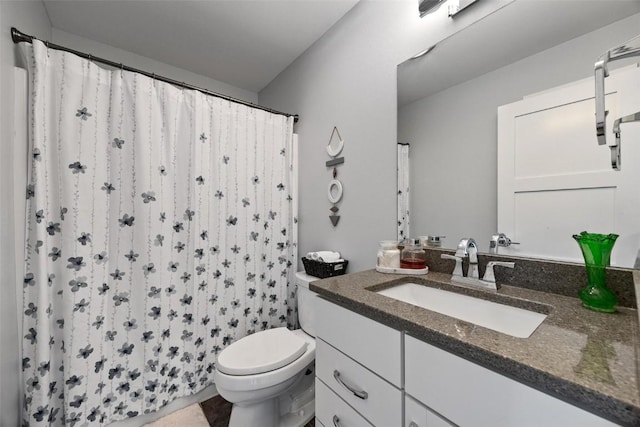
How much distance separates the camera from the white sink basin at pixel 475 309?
2.44 feet

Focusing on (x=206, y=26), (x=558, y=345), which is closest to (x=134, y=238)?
(x=206, y=26)

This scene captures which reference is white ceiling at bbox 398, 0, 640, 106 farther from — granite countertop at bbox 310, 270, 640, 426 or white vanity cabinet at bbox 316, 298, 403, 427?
white vanity cabinet at bbox 316, 298, 403, 427

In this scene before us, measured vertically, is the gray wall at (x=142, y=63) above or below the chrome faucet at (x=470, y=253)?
above

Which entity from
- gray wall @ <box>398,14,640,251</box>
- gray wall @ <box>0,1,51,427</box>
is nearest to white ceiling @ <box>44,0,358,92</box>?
gray wall @ <box>0,1,51,427</box>

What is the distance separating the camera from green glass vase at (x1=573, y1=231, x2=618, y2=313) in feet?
2.21

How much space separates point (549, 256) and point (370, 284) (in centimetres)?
60

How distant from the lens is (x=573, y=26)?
2.64ft

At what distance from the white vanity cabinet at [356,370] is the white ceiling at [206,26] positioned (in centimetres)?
168

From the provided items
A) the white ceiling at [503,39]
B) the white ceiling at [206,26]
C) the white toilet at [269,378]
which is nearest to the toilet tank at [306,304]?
the white toilet at [269,378]

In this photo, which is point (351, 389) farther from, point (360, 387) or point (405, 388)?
point (405, 388)

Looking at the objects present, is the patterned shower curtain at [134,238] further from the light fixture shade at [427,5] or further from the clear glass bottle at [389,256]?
the light fixture shade at [427,5]

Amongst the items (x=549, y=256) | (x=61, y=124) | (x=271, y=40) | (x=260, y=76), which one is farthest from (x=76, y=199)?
(x=549, y=256)

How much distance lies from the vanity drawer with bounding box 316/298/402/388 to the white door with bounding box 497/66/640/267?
0.60 meters


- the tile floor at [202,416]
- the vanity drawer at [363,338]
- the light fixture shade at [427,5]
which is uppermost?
the light fixture shade at [427,5]
